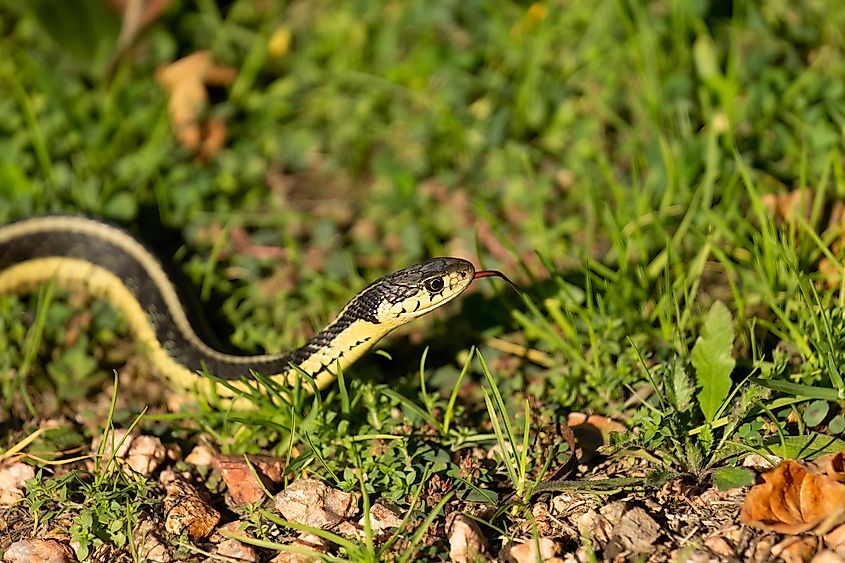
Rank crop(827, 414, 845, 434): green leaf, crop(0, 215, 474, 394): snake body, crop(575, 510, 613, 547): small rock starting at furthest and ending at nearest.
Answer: crop(0, 215, 474, 394): snake body
crop(827, 414, 845, 434): green leaf
crop(575, 510, 613, 547): small rock

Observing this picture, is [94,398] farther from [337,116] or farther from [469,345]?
[337,116]

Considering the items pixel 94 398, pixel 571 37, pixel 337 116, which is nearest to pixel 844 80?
pixel 571 37

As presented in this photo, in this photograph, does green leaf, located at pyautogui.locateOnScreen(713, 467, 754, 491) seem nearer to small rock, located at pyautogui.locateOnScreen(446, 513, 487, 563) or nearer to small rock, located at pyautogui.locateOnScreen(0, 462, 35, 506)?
small rock, located at pyautogui.locateOnScreen(446, 513, 487, 563)

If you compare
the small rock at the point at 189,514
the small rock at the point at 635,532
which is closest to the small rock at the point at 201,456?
the small rock at the point at 189,514

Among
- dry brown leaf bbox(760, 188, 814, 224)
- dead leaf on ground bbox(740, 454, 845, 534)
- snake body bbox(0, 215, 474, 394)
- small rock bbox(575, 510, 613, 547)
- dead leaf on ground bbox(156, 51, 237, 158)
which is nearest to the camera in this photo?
dead leaf on ground bbox(740, 454, 845, 534)

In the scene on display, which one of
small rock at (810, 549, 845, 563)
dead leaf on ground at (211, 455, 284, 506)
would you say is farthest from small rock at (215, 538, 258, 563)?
small rock at (810, 549, 845, 563)

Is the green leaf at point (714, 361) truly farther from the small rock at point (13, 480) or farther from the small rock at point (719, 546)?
the small rock at point (13, 480)
